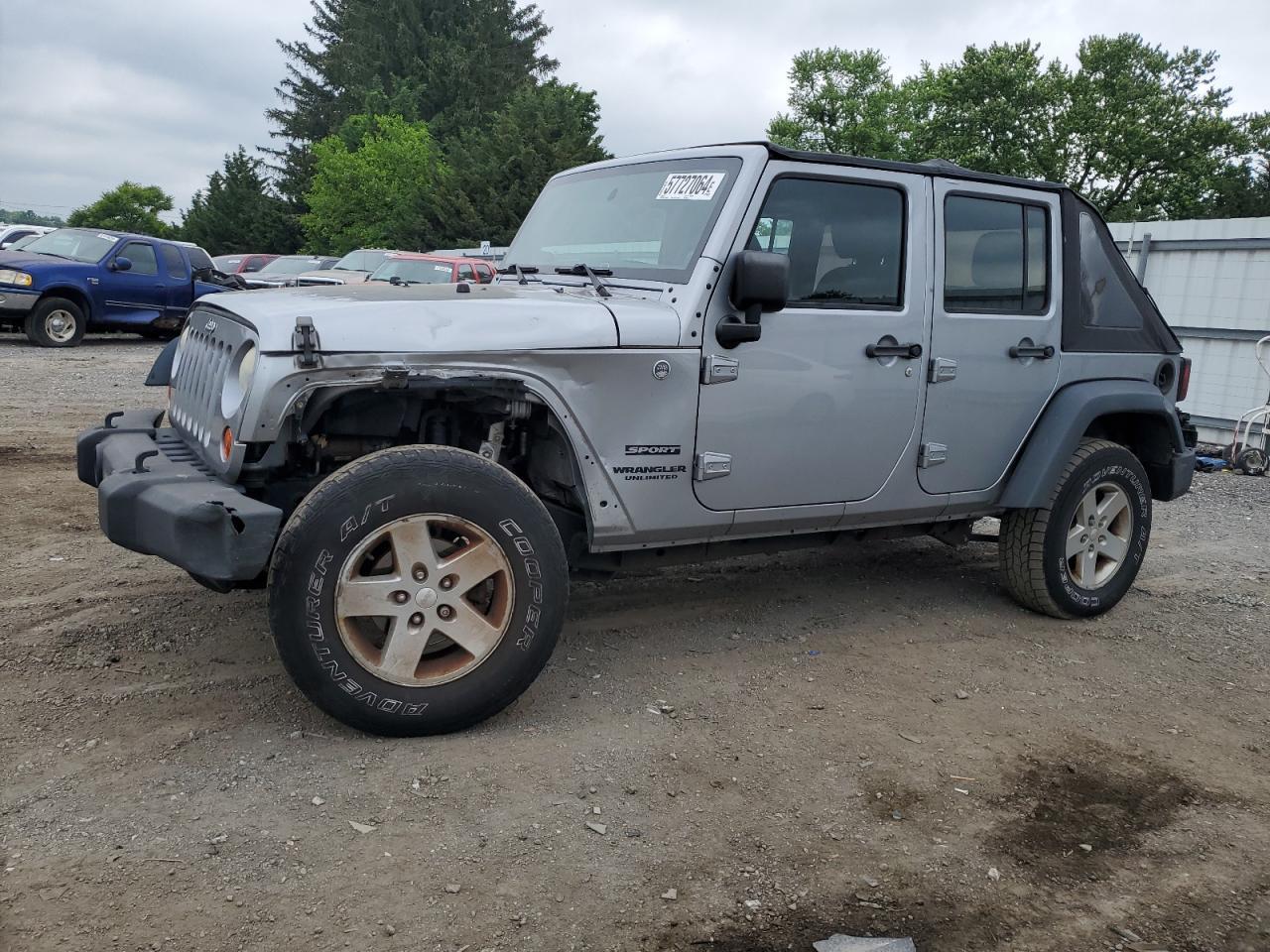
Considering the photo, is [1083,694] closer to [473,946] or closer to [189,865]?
[473,946]

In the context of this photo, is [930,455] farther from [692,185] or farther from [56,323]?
[56,323]

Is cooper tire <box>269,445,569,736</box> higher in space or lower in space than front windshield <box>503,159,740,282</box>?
lower

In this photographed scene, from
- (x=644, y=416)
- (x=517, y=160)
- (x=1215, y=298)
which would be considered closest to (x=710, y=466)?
(x=644, y=416)

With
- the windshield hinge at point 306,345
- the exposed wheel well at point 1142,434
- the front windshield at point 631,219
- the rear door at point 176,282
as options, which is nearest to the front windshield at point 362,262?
the rear door at point 176,282

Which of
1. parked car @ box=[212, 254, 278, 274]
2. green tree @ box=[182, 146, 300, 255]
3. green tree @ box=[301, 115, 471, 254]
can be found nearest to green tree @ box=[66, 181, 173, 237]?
green tree @ box=[182, 146, 300, 255]

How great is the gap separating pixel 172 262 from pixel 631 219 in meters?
14.0

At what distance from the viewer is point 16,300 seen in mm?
14719

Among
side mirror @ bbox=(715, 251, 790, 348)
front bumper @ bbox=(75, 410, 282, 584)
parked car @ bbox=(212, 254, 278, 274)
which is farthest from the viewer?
parked car @ bbox=(212, 254, 278, 274)

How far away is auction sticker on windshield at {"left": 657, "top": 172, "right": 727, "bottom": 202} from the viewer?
4.17 metres

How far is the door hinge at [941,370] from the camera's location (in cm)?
461

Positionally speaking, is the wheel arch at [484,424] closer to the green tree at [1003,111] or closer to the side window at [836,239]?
the side window at [836,239]

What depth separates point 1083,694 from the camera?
4418 millimetres

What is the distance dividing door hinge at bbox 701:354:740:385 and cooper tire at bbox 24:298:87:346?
13948mm

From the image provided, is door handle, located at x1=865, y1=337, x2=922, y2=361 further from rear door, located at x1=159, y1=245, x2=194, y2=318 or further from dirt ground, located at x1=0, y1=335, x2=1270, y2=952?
rear door, located at x1=159, y1=245, x2=194, y2=318
